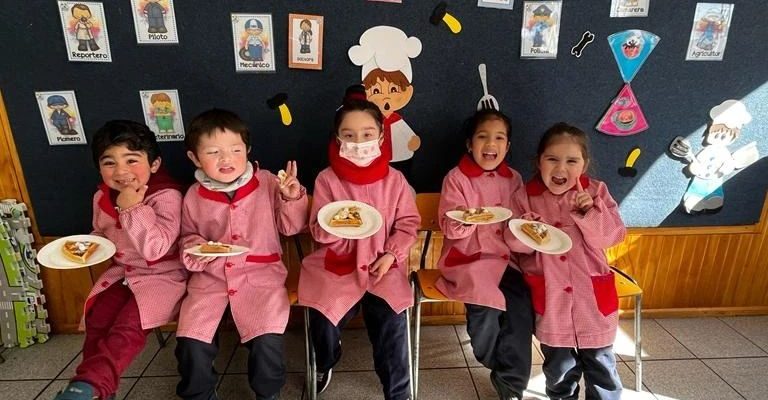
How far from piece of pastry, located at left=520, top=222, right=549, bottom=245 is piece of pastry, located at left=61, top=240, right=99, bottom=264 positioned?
1765 millimetres

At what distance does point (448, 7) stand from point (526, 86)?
0.56 metres

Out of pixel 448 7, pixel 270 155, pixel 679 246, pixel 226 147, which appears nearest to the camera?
pixel 226 147

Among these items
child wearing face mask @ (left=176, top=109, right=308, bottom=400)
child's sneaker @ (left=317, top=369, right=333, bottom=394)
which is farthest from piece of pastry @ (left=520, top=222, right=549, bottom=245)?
child's sneaker @ (left=317, top=369, right=333, bottom=394)

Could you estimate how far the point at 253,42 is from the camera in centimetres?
211

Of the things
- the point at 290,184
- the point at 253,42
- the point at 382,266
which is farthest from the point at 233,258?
the point at 253,42

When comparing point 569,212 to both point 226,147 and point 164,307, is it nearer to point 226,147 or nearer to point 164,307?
point 226,147

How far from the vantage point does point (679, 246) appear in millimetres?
2541

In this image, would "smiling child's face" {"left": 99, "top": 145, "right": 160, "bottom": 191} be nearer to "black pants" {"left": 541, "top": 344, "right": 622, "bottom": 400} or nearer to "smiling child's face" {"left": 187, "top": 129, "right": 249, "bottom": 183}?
"smiling child's face" {"left": 187, "top": 129, "right": 249, "bottom": 183}

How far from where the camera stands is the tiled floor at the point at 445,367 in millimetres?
2064

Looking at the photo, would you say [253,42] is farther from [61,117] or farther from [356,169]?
[61,117]

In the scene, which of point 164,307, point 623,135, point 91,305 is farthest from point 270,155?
point 623,135

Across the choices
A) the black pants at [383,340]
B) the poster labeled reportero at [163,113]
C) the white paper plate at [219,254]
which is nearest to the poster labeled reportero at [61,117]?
the poster labeled reportero at [163,113]

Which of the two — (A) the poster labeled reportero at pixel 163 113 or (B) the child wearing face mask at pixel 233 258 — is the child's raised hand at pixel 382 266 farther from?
(A) the poster labeled reportero at pixel 163 113

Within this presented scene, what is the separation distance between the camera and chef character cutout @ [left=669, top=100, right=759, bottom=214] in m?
2.34
